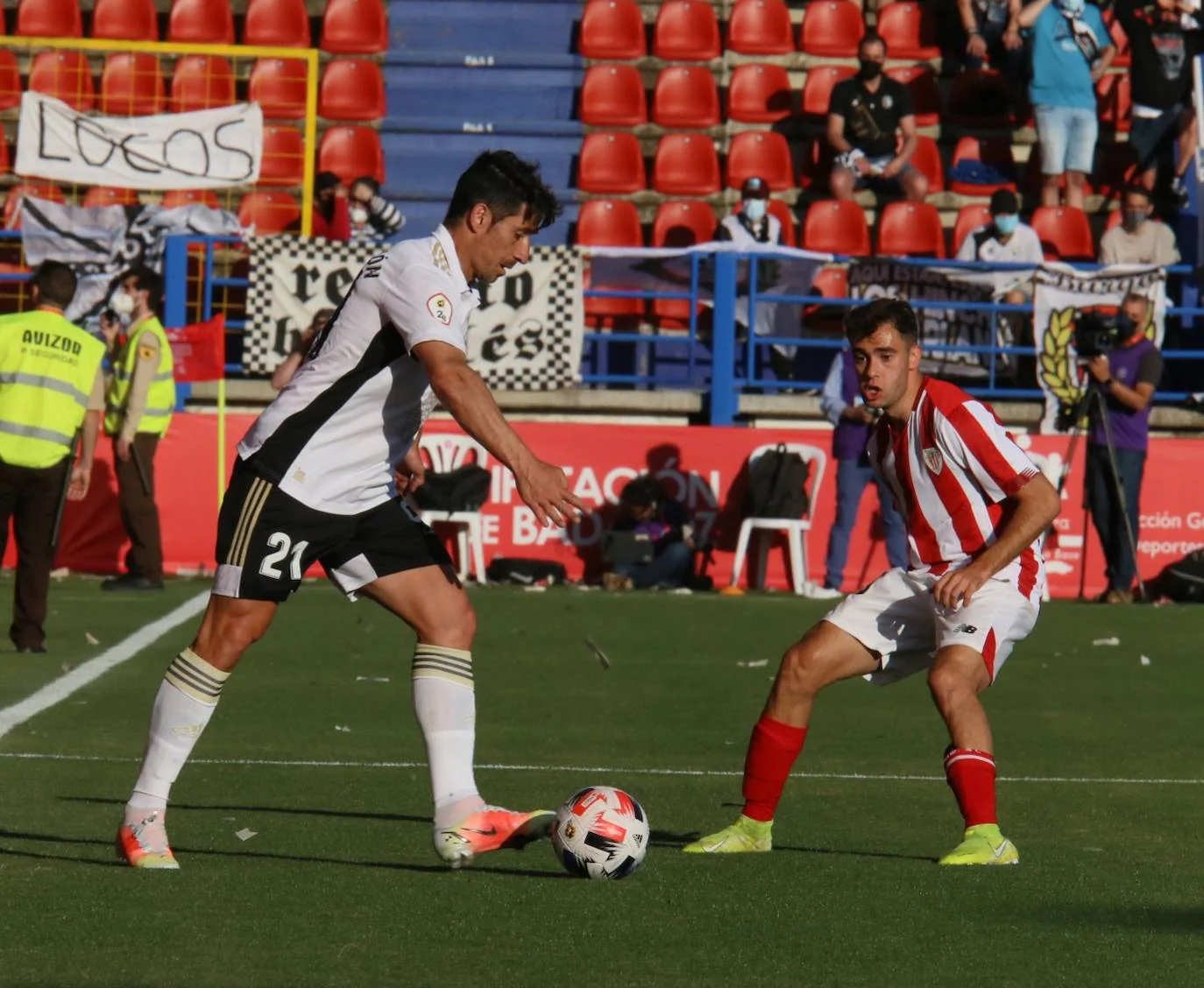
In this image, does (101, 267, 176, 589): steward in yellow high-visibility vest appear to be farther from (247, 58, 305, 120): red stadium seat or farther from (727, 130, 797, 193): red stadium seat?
(727, 130, 797, 193): red stadium seat

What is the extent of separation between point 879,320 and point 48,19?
59.1 feet

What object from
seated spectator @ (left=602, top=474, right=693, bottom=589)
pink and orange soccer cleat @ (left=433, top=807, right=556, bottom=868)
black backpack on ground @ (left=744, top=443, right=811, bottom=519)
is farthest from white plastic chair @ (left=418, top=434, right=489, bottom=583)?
pink and orange soccer cleat @ (left=433, top=807, right=556, bottom=868)

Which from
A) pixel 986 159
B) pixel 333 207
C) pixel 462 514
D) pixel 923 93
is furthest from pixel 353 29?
pixel 462 514

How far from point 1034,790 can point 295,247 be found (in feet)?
36.9

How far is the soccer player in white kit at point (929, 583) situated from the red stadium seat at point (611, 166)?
15408 millimetres

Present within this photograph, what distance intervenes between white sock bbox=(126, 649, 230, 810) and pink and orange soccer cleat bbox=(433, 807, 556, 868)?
2.42 feet

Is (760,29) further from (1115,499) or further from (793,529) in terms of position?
(1115,499)

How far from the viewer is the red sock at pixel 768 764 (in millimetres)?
6551

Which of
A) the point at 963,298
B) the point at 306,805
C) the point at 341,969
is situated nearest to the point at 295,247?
the point at 963,298

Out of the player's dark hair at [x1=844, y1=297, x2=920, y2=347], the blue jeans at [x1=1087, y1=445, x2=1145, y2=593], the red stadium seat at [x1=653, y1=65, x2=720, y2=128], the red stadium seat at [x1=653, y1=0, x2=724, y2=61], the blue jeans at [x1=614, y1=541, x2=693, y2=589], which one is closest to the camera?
the player's dark hair at [x1=844, y1=297, x2=920, y2=347]

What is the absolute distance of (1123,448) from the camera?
1694 cm

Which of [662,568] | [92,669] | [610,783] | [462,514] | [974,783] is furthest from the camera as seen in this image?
[662,568]

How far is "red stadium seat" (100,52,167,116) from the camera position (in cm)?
2181

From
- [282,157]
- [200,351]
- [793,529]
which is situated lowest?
[793,529]
